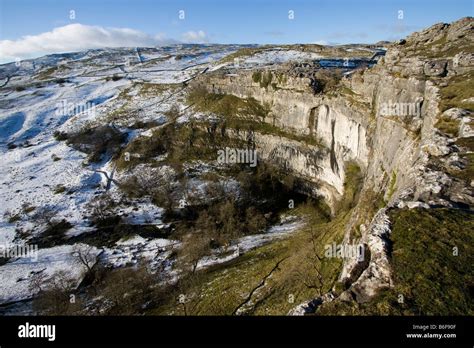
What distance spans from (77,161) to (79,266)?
38.9 meters

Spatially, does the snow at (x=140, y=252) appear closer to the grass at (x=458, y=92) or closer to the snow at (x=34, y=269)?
the snow at (x=34, y=269)

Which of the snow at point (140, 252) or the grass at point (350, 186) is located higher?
the grass at point (350, 186)

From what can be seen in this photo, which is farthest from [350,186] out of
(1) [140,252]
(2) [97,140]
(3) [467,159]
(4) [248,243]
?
(2) [97,140]

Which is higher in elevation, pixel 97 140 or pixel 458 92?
pixel 458 92

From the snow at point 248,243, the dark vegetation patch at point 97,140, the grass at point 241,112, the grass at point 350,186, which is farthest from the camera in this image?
the dark vegetation patch at point 97,140

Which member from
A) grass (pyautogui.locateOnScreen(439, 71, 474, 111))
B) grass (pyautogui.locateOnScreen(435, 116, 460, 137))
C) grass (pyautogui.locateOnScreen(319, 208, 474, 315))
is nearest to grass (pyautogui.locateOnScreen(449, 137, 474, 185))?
grass (pyautogui.locateOnScreen(435, 116, 460, 137))

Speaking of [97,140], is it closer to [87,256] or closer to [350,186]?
[87,256]

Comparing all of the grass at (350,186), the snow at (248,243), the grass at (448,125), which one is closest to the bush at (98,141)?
the snow at (248,243)

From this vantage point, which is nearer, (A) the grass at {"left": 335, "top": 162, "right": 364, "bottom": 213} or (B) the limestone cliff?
(B) the limestone cliff

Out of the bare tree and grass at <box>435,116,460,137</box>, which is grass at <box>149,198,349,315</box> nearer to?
grass at <box>435,116,460,137</box>

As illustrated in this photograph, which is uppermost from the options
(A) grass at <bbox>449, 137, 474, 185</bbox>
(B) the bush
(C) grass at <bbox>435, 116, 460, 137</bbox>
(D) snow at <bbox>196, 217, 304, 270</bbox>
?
(C) grass at <bbox>435, 116, 460, 137</bbox>

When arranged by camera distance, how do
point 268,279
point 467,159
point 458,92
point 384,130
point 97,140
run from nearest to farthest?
point 467,159, point 458,92, point 268,279, point 384,130, point 97,140

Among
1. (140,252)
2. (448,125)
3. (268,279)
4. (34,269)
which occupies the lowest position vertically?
(34,269)
